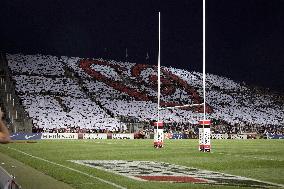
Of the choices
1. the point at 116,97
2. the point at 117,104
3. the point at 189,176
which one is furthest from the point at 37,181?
the point at 116,97

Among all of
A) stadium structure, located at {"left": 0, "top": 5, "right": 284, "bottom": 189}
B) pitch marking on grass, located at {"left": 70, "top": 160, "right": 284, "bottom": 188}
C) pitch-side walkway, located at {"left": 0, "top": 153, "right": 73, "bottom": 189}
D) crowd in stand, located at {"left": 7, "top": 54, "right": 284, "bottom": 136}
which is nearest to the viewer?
pitch-side walkway, located at {"left": 0, "top": 153, "right": 73, "bottom": 189}

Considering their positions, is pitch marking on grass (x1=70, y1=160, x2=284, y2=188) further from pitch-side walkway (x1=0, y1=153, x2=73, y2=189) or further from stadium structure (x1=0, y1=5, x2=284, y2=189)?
stadium structure (x1=0, y1=5, x2=284, y2=189)

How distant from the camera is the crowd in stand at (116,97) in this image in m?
57.2

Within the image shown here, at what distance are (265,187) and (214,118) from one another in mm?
55777

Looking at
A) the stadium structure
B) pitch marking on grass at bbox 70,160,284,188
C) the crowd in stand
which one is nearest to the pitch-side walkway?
pitch marking on grass at bbox 70,160,284,188

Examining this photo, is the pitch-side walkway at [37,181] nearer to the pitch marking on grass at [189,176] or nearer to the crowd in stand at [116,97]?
the pitch marking on grass at [189,176]

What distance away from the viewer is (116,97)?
65.8 m

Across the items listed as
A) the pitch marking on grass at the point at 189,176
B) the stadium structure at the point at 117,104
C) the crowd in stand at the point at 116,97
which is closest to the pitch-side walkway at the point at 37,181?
the pitch marking on grass at the point at 189,176

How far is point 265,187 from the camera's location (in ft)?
32.0

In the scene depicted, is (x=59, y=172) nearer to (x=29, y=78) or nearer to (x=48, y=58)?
Result: (x=29, y=78)

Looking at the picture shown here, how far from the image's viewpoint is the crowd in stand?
188ft

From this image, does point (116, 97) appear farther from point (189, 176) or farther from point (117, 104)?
point (189, 176)

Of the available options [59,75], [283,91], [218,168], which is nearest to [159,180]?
[218,168]

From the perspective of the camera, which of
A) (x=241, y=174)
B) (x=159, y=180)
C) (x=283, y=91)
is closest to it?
(x=159, y=180)
